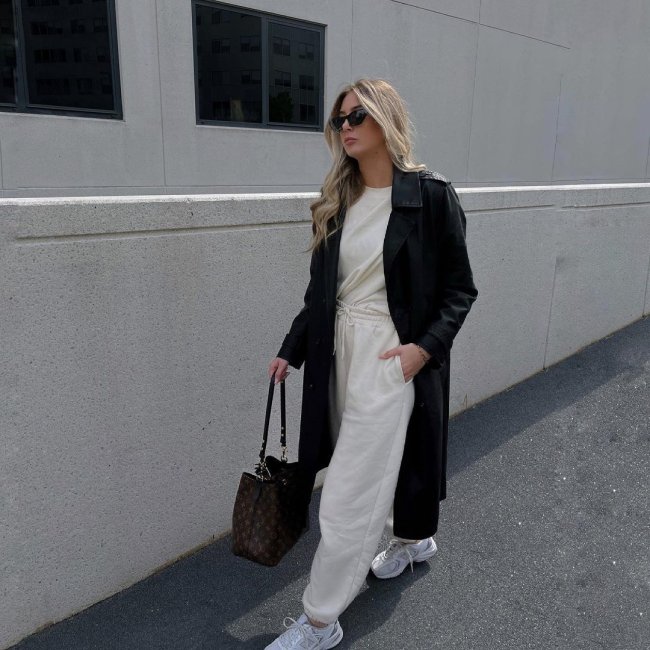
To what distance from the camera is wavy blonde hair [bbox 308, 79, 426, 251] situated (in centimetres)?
230

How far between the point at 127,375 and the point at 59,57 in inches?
257

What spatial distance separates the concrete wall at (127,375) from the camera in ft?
7.86

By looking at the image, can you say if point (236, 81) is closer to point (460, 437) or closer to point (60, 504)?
point (460, 437)

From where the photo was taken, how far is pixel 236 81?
928 cm

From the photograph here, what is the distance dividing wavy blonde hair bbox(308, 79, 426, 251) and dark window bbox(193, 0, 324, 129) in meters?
7.08

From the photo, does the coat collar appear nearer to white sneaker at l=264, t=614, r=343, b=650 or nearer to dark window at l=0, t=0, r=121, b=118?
white sneaker at l=264, t=614, r=343, b=650

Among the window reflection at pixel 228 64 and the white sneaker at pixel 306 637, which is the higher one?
the window reflection at pixel 228 64

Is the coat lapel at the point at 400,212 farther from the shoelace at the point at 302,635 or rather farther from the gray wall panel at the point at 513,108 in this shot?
the gray wall panel at the point at 513,108

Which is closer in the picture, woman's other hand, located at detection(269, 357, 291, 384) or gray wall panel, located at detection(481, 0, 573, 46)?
woman's other hand, located at detection(269, 357, 291, 384)

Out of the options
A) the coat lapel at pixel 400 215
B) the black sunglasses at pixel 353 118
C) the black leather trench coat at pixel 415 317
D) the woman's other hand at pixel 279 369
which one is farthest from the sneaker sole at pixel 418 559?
the black sunglasses at pixel 353 118

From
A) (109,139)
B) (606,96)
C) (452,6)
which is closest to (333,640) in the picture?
(109,139)

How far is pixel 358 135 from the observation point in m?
2.34

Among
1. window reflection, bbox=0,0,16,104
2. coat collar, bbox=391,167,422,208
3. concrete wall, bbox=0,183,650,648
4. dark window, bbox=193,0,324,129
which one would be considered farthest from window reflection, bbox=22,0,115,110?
coat collar, bbox=391,167,422,208

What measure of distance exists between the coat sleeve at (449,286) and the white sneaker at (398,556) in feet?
3.40
